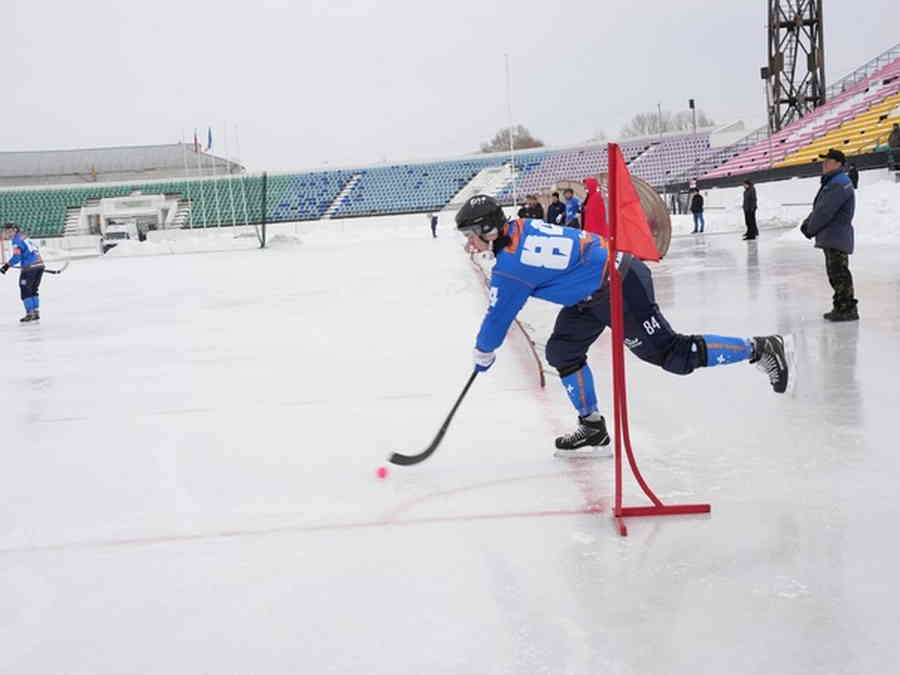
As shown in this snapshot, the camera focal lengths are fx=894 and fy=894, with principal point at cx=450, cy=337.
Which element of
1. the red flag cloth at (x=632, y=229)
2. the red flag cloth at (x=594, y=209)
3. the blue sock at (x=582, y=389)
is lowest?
the blue sock at (x=582, y=389)

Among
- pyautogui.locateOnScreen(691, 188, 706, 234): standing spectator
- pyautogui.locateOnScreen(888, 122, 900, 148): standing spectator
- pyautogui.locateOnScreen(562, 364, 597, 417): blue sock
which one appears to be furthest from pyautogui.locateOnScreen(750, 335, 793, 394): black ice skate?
pyautogui.locateOnScreen(691, 188, 706, 234): standing spectator

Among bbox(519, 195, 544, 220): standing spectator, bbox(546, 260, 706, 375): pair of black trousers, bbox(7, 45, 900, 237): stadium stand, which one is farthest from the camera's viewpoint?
bbox(7, 45, 900, 237): stadium stand

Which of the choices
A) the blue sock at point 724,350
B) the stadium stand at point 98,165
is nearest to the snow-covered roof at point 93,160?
the stadium stand at point 98,165

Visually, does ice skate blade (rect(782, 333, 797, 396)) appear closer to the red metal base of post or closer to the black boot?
the red metal base of post

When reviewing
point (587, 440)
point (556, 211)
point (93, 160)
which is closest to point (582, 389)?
point (587, 440)

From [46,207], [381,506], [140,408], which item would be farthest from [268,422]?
[46,207]

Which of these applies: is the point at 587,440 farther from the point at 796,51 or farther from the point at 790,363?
the point at 796,51

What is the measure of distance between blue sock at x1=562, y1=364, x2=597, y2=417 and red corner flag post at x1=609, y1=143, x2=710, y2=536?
2.55 ft

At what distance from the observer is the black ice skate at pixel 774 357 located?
4.23 metres

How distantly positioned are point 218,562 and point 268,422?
2262 millimetres

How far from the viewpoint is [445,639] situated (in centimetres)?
238

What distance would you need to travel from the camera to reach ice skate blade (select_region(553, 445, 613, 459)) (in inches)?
163

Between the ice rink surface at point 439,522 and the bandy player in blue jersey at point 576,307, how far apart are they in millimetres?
367

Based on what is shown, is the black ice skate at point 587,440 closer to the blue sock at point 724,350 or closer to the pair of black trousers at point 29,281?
the blue sock at point 724,350
